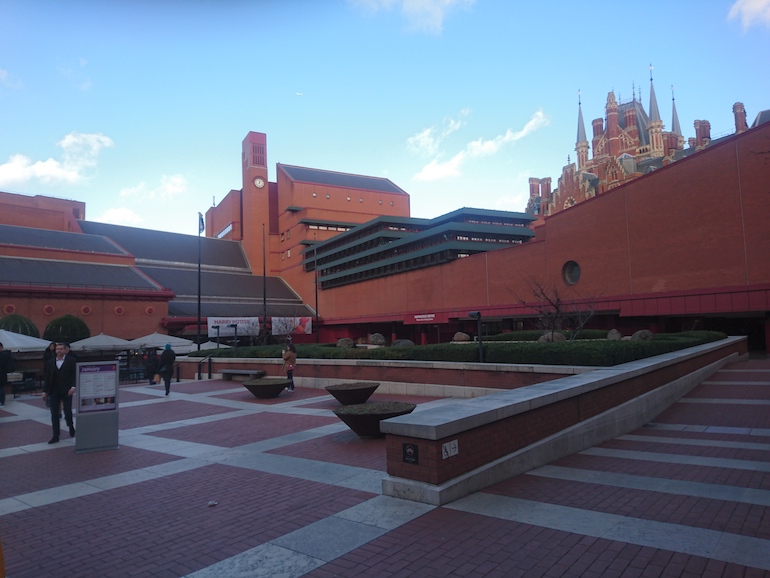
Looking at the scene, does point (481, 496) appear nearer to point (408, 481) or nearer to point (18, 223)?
point (408, 481)

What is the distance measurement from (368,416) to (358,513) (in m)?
3.38

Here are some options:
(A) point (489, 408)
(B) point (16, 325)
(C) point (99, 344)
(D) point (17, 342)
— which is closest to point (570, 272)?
(C) point (99, 344)

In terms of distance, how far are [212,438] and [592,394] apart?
7.04 meters

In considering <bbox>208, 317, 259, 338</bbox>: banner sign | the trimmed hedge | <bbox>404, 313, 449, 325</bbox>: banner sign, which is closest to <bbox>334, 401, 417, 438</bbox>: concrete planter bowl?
the trimmed hedge

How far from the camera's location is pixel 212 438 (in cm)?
981

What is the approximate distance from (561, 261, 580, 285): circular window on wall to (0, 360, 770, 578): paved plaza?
27.8 metres

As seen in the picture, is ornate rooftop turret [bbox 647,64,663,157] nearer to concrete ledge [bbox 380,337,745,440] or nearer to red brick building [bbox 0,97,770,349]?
red brick building [bbox 0,97,770,349]

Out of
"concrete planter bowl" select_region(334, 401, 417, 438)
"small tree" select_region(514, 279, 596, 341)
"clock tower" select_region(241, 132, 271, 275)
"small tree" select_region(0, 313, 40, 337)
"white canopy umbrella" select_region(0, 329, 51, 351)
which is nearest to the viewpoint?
"concrete planter bowl" select_region(334, 401, 417, 438)

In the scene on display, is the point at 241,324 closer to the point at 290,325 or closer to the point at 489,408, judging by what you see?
the point at 290,325

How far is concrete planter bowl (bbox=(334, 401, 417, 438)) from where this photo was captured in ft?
28.3

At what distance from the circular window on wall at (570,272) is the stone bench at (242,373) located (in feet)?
80.2

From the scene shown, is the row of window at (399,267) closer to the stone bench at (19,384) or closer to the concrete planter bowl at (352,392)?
the stone bench at (19,384)

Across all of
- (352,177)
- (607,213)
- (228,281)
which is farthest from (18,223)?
(607,213)

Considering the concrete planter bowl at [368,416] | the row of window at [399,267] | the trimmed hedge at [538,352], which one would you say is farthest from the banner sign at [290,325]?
the concrete planter bowl at [368,416]
